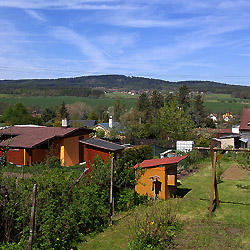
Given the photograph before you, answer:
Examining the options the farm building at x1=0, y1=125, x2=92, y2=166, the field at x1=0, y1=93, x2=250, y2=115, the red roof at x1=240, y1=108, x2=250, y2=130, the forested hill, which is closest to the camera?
the farm building at x1=0, y1=125, x2=92, y2=166

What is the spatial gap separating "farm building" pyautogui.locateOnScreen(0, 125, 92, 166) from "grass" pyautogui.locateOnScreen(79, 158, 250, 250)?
10.8 metres

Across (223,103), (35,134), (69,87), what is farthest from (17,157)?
(69,87)

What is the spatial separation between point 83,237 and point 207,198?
6716mm

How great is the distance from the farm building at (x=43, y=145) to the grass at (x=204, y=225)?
425 inches

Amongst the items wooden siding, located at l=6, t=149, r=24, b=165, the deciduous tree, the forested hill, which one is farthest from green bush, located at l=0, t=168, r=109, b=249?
the forested hill

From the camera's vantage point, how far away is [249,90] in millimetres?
143250

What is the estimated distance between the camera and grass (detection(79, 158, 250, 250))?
27.9ft

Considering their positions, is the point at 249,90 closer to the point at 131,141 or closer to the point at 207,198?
the point at 131,141

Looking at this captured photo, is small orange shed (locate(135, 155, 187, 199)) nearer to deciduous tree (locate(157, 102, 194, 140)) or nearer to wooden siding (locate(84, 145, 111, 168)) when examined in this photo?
wooden siding (locate(84, 145, 111, 168))

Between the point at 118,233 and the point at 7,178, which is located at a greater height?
the point at 7,178

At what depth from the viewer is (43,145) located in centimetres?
Result: 2270

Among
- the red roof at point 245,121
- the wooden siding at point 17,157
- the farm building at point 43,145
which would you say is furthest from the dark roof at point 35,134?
the red roof at point 245,121

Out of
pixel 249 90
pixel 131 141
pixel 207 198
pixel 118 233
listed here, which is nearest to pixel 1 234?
pixel 118 233

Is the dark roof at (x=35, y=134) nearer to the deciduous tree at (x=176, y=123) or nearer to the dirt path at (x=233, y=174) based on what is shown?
the dirt path at (x=233, y=174)
